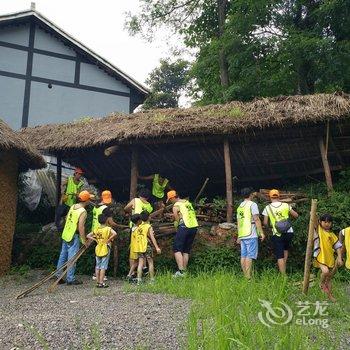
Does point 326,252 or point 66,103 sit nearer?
point 326,252

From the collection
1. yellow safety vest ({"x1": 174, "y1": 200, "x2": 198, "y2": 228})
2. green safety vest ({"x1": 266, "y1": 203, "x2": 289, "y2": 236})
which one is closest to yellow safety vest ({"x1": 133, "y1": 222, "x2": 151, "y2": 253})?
yellow safety vest ({"x1": 174, "y1": 200, "x2": 198, "y2": 228})

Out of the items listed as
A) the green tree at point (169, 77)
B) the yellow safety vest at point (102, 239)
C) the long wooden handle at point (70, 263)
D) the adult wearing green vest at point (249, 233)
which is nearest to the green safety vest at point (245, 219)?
the adult wearing green vest at point (249, 233)

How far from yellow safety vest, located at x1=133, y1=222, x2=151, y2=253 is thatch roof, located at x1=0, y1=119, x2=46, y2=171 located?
10.9 ft

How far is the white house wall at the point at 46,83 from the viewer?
15.4 meters

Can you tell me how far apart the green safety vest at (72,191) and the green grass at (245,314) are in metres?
3.95

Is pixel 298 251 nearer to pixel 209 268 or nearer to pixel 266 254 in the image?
pixel 266 254

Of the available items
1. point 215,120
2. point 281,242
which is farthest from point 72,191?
point 281,242

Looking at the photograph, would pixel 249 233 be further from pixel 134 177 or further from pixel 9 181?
pixel 9 181

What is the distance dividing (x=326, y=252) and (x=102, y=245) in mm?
3811

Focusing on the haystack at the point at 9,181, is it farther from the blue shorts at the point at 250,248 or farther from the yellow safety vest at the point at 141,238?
the blue shorts at the point at 250,248

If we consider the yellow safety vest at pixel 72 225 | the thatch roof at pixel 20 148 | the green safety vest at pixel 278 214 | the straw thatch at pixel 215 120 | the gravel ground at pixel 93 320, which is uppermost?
the straw thatch at pixel 215 120

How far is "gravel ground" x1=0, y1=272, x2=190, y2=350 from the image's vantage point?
397cm

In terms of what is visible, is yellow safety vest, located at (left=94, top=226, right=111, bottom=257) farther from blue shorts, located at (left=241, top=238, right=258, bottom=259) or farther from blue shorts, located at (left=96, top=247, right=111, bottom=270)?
blue shorts, located at (left=241, top=238, right=258, bottom=259)

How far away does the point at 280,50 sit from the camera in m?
15.3
